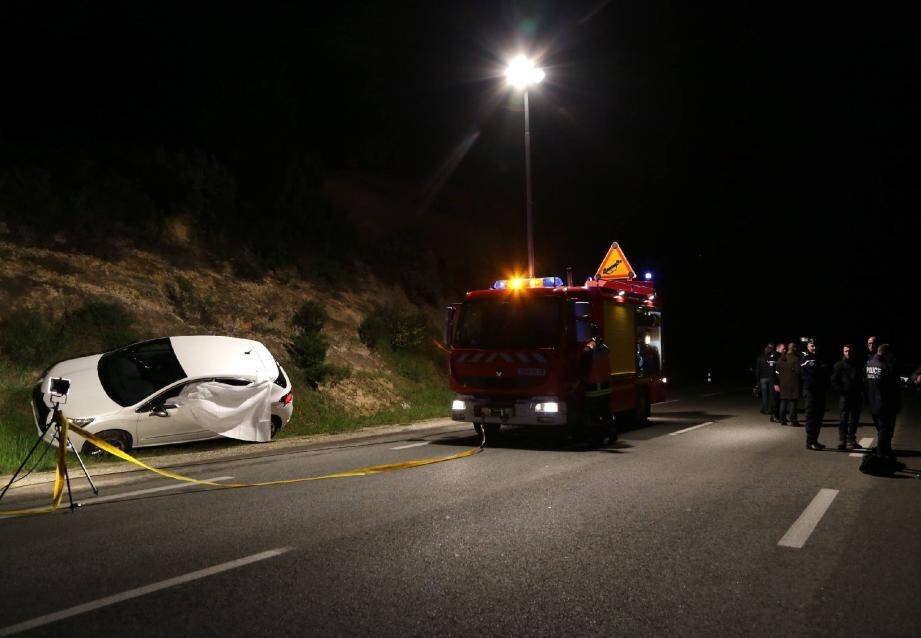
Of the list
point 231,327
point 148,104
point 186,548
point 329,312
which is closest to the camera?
point 186,548

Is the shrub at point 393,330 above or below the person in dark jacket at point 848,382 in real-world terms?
above


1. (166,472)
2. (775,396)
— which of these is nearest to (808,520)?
(166,472)

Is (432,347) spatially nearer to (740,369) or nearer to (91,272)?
(91,272)

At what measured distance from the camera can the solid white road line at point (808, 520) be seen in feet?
19.5

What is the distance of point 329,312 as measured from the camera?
75.8 feet

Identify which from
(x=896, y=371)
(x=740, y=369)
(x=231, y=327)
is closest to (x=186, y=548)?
(x=896, y=371)

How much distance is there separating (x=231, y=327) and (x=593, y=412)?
431 inches

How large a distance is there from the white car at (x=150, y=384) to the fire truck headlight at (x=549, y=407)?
484 cm

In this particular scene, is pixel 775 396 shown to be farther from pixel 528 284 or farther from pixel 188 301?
pixel 188 301

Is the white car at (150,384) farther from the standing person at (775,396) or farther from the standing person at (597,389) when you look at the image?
the standing person at (775,396)

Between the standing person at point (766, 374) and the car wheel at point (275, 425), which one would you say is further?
the standing person at point (766, 374)

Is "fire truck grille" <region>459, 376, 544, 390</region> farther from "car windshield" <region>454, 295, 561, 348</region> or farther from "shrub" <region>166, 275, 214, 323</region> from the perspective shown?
"shrub" <region>166, 275, 214, 323</region>

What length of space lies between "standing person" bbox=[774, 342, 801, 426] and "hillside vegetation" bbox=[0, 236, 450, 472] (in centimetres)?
822

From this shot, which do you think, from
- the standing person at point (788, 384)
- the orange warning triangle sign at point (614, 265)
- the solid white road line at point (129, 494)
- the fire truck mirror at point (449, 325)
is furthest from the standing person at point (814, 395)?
the solid white road line at point (129, 494)
